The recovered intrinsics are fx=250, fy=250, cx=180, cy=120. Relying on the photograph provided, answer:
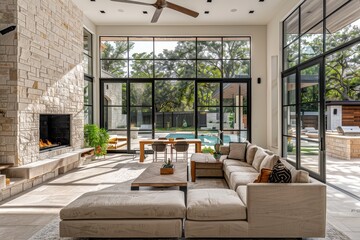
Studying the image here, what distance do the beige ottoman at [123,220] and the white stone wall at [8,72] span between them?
2945 millimetres

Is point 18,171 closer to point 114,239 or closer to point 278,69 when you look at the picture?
point 114,239

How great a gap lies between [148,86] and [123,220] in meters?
6.99

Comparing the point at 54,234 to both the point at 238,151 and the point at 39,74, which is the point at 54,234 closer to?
the point at 39,74

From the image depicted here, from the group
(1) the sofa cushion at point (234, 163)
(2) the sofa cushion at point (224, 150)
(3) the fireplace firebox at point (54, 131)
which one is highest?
(3) the fireplace firebox at point (54, 131)

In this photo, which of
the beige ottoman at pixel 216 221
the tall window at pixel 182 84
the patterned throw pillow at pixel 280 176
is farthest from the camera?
the tall window at pixel 182 84

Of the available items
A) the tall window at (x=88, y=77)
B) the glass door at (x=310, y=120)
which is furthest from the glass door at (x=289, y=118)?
the tall window at (x=88, y=77)

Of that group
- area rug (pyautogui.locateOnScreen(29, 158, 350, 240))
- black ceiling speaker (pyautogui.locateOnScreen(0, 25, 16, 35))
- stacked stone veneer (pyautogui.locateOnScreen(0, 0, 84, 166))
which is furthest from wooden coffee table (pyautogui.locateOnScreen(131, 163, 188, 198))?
black ceiling speaker (pyautogui.locateOnScreen(0, 25, 16, 35))

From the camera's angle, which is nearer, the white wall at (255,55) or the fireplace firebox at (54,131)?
the fireplace firebox at (54,131)

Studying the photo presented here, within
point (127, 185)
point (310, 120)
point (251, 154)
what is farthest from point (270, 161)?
point (127, 185)

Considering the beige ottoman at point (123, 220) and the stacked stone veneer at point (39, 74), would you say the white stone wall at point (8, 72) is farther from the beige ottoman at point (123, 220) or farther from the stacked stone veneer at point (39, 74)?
the beige ottoman at point (123, 220)

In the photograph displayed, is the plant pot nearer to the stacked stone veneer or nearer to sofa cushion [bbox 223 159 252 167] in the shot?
sofa cushion [bbox 223 159 252 167]

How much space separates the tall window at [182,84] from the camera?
917cm

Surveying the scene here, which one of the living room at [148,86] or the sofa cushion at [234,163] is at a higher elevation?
the living room at [148,86]

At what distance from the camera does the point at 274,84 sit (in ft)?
28.1
